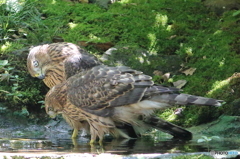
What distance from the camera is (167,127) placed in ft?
21.6

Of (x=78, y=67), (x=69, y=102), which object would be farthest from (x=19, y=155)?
(x=78, y=67)

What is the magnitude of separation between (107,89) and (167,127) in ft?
3.25

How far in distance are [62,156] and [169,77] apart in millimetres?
3976

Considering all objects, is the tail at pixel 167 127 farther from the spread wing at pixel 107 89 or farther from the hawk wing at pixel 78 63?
the hawk wing at pixel 78 63

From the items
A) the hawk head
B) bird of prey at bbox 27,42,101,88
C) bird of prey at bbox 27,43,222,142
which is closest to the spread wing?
bird of prey at bbox 27,43,222,142

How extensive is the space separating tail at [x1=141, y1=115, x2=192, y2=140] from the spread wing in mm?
549

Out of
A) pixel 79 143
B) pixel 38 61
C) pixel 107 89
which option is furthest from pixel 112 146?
pixel 38 61

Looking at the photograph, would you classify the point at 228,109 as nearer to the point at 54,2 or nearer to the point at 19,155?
the point at 19,155

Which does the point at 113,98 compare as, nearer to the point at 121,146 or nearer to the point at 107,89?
the point at 107,89

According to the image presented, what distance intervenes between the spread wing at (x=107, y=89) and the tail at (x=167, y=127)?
55 centimetres

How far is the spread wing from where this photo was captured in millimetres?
6270

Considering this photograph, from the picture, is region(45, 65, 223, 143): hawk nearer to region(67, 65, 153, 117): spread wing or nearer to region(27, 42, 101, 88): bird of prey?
region(67, 65, 153, 117): spread wing

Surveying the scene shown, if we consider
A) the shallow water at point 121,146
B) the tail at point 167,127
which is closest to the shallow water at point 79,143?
the shallow water at point 121,146

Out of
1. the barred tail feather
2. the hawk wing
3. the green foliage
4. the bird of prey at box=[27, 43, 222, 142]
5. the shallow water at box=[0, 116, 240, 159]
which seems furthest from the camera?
the green foliage
